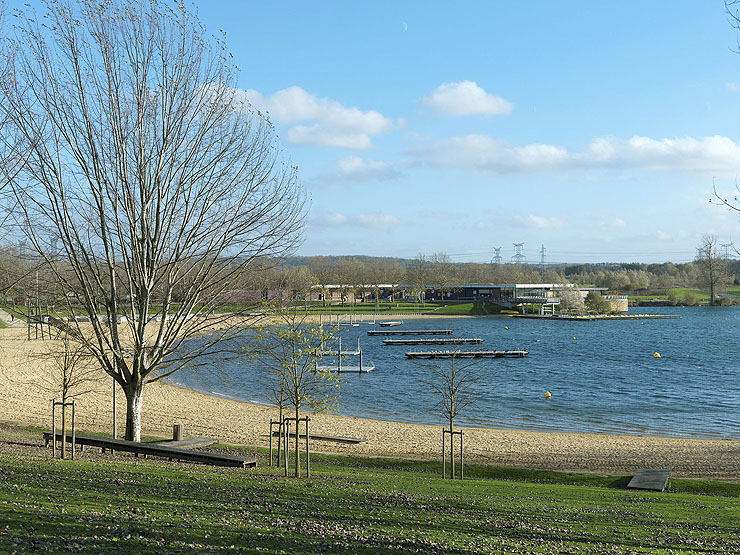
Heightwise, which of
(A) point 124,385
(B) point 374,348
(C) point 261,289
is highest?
(C) point 261,289

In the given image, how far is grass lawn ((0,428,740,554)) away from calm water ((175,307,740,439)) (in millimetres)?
9049

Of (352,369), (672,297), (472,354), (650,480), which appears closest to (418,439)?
(650,480)

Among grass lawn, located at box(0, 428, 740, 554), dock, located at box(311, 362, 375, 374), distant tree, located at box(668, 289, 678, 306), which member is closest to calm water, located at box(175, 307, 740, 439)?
dock, located at box(311, 362, 375, 374)

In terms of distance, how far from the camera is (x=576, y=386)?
161 ft

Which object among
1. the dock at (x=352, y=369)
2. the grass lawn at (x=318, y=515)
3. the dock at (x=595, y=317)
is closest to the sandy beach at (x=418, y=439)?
the grass lawn at (x=318, y=515)

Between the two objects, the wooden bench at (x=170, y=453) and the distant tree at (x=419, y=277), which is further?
the distant tree at (x=419, y=277)

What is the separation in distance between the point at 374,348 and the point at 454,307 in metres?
73.6

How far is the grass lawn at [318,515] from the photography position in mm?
7828

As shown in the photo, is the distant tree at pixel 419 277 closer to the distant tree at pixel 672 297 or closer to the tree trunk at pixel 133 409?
the distant tree at pixel 672 297

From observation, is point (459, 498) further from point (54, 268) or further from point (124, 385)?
point (54, 268)

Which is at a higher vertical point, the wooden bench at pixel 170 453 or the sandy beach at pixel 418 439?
the wooden bench at pixel 170 453

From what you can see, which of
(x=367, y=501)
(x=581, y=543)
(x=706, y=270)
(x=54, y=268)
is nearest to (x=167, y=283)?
(x=54, y=268)

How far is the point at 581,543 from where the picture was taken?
30.2ft

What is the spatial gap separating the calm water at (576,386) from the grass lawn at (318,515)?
29.7ft
